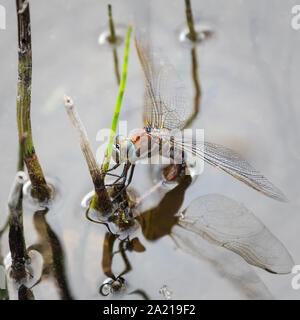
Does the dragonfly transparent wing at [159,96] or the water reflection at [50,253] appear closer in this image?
the water reflection at [50,253]

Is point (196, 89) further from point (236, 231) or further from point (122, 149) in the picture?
point (236, 231)

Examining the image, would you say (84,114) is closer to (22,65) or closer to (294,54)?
(22,65)

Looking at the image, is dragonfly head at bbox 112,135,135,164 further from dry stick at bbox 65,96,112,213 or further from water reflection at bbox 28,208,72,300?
water reflection at bbox 28,208,72,300

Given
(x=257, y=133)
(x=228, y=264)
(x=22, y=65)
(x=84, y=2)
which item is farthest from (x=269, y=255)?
(x=84, y=2)

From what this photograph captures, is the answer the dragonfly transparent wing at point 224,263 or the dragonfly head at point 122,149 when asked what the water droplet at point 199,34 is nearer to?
the dragonfly head at point 122,149
